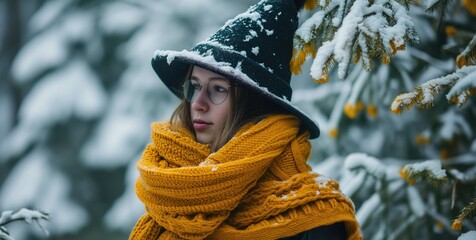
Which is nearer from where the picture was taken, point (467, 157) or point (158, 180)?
point (158, 180)

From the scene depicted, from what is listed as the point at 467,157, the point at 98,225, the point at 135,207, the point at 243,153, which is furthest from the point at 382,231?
the point at 98,225

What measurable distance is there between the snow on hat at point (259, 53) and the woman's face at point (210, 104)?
61mm

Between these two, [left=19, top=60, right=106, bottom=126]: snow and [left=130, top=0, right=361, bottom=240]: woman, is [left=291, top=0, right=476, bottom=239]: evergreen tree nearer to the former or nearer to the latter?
[left=130, top=0, right=361, bottom=240]: woman

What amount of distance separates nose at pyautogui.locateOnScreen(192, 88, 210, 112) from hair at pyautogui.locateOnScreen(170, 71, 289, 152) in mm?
94

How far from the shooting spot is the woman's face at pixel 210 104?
75.0 inches

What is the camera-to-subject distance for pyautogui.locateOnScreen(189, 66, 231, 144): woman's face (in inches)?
75.0

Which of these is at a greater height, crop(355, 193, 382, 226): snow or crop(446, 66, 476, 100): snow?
crop(446, 66, 476, 100): snow

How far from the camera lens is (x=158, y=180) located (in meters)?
1.74

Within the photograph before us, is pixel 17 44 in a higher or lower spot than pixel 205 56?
higher

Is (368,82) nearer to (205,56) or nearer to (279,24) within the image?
(279,24)

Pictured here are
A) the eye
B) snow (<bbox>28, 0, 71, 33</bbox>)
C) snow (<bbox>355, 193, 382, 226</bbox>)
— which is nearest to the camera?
the eye

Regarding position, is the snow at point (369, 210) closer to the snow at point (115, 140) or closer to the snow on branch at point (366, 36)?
→ the snow on branch at point (366, 36)

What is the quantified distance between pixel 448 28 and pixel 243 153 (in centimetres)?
181

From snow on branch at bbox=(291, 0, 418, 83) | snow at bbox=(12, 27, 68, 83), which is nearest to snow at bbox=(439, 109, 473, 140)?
snow on branch at bbox=(291, 0, 418, 83)
